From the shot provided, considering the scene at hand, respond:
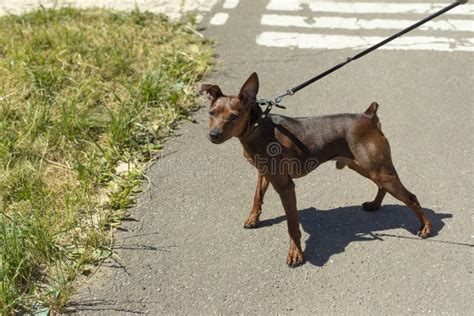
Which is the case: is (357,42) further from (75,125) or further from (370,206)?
(75,125)

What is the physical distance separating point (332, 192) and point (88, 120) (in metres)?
2.62

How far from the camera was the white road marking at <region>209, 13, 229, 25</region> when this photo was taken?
26.7 ft

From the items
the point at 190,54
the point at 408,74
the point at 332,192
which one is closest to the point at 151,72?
the point at 190,54

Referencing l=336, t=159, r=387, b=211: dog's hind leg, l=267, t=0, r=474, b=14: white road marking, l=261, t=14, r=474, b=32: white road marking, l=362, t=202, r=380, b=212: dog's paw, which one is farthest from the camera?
l=267, t=0, r=474, b=14: white road marking

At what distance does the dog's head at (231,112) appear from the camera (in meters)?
3.78

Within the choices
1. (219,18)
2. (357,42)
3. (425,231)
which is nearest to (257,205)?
(425,231)

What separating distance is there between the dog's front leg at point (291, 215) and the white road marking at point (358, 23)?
427cm

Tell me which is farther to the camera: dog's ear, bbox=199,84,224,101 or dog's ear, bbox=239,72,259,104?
dog's ear, bbox=199,84,224,101

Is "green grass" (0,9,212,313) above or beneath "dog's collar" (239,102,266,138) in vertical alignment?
beneath

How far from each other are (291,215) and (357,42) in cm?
392

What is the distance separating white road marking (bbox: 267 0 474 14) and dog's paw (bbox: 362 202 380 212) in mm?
4223

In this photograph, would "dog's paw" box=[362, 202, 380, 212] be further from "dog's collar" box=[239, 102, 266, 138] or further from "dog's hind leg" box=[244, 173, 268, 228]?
"dog's collar" box=[239, 102, 266, 138]

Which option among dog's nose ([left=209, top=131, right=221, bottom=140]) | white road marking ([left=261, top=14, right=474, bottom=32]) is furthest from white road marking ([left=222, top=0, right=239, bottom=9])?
dog's nose ([left=209, top=131, right=221, bottom=140])

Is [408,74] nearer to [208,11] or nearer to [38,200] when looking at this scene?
[208,11]
